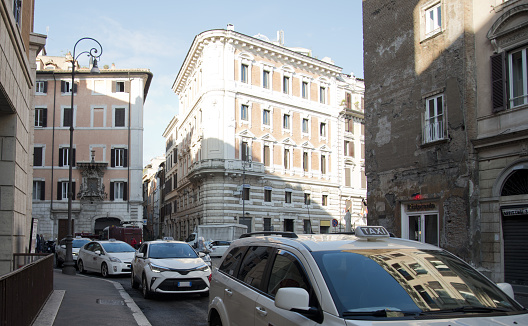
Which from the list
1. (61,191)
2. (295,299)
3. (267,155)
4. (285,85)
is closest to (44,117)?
(61,191)

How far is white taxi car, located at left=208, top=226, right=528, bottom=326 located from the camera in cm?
396

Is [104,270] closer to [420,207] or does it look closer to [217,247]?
[420,207]

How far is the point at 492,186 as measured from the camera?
16188 millimetres

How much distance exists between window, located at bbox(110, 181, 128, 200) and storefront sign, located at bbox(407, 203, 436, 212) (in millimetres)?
35675

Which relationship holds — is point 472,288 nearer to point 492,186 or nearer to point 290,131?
point 492,186

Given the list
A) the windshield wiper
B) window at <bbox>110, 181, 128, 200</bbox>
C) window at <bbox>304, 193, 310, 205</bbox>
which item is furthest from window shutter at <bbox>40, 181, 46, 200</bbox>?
the windshield wiper

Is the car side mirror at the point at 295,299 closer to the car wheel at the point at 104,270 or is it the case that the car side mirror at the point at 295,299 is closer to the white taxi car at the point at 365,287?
the white taxi car at the point at 365,287

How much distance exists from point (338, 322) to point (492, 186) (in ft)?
46.1

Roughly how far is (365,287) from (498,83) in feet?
46.2

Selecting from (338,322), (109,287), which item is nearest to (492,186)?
(109,287)

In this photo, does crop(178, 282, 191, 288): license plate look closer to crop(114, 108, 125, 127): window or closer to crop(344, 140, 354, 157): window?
crop(114, 108, 125, 127): window

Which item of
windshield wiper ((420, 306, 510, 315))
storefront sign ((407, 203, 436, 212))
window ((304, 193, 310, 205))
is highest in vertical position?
window ((304, 193, 310, 205))

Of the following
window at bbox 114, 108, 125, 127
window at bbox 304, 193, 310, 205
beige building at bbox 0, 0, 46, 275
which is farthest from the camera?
window at bbox 304, 193, 310, 205

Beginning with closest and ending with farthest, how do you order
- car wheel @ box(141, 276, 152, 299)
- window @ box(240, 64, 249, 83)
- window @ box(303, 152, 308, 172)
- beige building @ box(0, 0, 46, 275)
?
beige building @ box(0, 0, 46, 275), car wheel @ box(141, 276, 152, 299), window @ box(240, 64, 249, 83), window @ box(303, 152, 308, 172)
